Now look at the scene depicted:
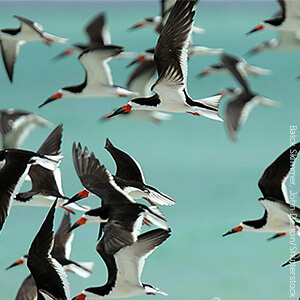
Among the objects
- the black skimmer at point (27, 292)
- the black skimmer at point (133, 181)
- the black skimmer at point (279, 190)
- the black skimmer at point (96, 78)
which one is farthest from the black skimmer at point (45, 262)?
the black skimmer at point (96, 78)

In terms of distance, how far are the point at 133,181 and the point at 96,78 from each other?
1548 millimetres

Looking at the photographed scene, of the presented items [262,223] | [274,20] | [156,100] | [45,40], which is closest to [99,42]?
[45,40]

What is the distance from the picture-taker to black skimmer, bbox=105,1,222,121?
377 centimetres

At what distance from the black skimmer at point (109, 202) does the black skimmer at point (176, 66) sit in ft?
2.13

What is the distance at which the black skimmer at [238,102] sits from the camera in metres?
5.08

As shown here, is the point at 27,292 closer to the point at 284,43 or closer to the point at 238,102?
the point at 238,102

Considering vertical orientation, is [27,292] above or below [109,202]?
below

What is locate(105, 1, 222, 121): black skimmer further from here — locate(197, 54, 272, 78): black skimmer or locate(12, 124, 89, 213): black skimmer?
locate(197, 54, 272, 78): black skimmer

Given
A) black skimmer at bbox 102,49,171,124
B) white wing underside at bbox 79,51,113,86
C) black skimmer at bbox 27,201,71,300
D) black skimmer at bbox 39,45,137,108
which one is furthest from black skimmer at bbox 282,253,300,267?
black skimmer at bbox 102,49,171,124

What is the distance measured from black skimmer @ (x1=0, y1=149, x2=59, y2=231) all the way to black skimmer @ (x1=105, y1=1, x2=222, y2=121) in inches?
25.2

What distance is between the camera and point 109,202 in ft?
11.7

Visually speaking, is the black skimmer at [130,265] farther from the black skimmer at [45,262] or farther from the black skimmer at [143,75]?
the black skimmer at [143,75]

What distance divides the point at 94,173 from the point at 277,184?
109cm

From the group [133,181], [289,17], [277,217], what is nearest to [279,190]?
[277,217]
